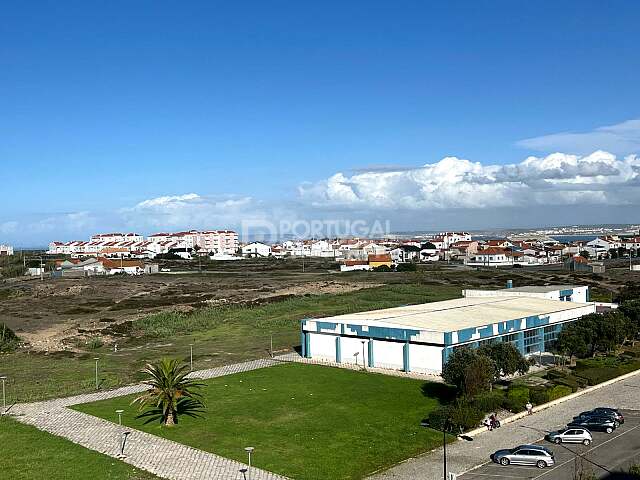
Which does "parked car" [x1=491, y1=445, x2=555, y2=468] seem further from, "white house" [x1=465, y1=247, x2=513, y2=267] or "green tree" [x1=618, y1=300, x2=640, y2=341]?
"white house" [x1=465, y1=247, x2=513, y2=267]

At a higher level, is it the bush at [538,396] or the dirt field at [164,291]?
the dirt field at [164,291]

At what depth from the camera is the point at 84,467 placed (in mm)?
25359

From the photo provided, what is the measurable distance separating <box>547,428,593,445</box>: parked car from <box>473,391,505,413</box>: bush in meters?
4.23

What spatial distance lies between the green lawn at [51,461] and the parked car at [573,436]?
16477 mm

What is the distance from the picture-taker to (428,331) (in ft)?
134

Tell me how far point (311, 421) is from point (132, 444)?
8.32m

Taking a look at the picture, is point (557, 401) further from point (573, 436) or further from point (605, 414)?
point (573, 436)

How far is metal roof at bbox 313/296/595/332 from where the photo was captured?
44000 mm

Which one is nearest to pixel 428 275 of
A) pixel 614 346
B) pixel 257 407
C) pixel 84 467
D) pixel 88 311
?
pixel 88 311

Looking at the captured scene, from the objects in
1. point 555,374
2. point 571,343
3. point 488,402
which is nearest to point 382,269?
point 571,343

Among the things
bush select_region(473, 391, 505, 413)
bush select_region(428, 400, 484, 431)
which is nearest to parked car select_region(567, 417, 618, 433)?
bush select_region(473, 391, 505, 413)

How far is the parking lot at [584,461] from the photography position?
24.2 meters

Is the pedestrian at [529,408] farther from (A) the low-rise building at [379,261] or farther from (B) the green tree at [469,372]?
(A) the low-rise building at [379,261]

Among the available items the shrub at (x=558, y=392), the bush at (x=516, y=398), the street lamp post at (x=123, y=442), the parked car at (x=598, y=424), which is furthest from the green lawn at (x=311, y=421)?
the parked car at (x=598, y=424)
